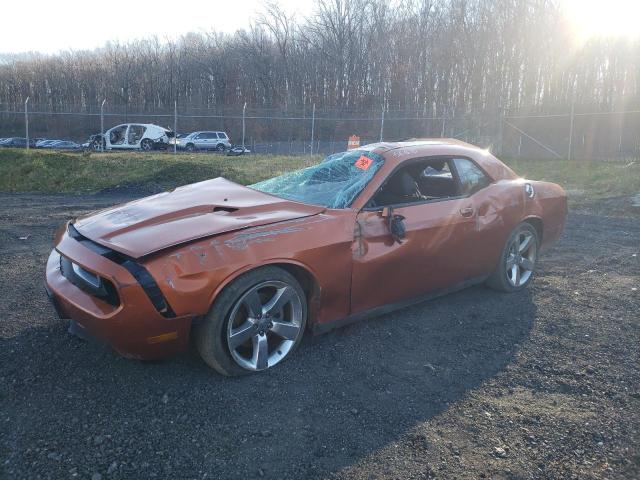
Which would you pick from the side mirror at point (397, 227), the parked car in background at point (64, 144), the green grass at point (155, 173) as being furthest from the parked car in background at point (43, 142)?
the side mirror at point (397, 227)

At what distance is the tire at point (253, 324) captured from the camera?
3.08 metres

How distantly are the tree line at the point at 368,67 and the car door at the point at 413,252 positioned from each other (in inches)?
787

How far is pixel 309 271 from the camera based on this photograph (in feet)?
11.2

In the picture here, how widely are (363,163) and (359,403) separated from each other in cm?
197

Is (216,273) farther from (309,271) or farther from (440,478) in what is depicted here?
(440,478)

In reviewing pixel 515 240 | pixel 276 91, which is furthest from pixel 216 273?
pixel 276 91

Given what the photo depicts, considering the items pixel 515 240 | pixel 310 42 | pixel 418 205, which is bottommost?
pixel 515 240

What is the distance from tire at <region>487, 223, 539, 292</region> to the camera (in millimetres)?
4879

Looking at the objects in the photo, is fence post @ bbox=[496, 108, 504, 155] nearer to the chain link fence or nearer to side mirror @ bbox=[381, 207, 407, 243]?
the chain link fence

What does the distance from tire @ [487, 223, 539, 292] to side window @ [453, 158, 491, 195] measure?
59 cm

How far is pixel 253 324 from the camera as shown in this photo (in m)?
3.25

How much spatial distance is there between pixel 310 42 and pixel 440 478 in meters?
49.6

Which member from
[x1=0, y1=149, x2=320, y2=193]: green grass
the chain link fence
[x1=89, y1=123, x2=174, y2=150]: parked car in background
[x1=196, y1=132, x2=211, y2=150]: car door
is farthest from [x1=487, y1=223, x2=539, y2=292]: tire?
[x1=196, y1=132, x2=211, y2=150]: car door

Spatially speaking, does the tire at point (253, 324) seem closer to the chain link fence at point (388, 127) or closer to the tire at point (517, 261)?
the tire at point (517, 261)
